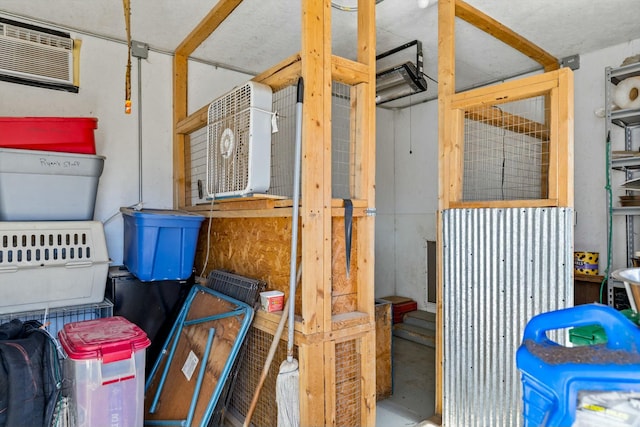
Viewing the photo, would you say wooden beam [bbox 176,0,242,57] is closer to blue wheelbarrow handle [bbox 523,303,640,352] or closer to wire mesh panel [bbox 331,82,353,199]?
wire mesh panel [bbox 331,82,353,199]

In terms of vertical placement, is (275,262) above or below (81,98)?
below

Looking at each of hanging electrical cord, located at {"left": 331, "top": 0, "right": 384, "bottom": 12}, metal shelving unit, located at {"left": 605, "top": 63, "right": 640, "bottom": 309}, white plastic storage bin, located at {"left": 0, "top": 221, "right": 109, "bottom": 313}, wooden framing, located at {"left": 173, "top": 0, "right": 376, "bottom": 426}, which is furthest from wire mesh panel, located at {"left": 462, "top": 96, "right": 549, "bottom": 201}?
white plastic storage bin, located at {"left": 0, "top": 221, "right": 109, "bottom": 313}

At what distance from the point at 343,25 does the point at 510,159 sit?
1.87m

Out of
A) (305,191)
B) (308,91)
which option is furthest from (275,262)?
(308,91)

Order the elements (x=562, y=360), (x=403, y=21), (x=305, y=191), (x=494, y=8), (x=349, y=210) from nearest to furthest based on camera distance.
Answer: (x=562, y=360) < (x=305, y=191) < (x=349, y=210) < (x=494, y=8) < (x=403, y=21)

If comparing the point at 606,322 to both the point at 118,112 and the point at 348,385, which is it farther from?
the point at 118,112

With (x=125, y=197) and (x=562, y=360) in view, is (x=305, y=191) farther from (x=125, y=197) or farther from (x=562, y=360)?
(x=125, y=197)

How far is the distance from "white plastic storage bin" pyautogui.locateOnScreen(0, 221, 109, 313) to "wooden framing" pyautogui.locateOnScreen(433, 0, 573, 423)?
2.10 metres

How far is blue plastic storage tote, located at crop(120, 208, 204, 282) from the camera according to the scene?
244 cm

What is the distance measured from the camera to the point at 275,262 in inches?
84.6

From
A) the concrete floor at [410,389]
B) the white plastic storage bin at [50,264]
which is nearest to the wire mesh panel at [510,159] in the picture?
the concrete floor at [410,389]

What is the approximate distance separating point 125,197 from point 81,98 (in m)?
0.80

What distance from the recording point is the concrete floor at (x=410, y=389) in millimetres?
2570

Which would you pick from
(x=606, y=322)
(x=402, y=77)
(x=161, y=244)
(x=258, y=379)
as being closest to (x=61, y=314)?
(x=161, y=244)
